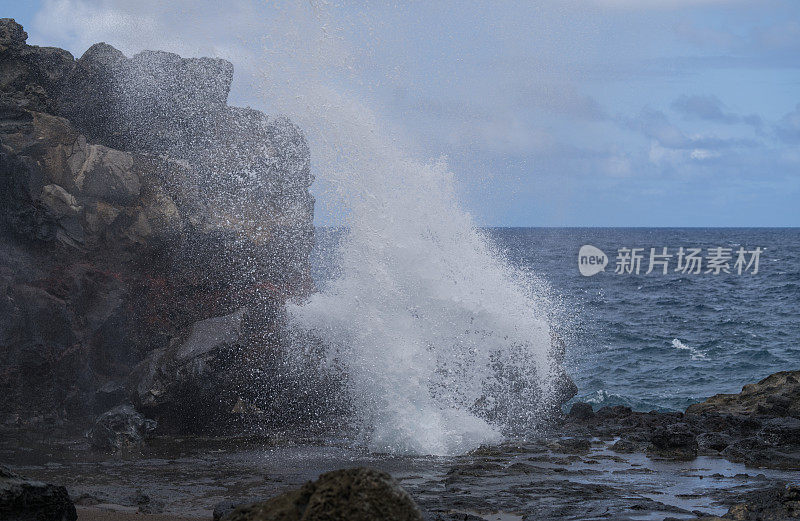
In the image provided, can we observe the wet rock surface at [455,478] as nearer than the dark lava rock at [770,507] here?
No

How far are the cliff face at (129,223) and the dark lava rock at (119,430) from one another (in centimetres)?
79

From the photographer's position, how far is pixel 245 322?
14.6m

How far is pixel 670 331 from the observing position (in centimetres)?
3188

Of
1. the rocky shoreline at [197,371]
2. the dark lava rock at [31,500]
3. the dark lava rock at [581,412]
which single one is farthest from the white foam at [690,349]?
the dark lava rock at [31,500]

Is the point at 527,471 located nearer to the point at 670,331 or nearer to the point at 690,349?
the point at 690,349

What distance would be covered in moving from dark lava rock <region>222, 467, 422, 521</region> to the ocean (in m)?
11.0

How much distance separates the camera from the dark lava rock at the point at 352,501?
14.8 feet

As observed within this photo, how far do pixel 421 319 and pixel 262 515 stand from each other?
9.60 metres

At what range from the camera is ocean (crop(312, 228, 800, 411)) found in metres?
21.2

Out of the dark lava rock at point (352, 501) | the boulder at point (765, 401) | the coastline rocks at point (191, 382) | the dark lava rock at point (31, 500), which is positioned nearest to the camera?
the dark lava rock at point (352, 501)

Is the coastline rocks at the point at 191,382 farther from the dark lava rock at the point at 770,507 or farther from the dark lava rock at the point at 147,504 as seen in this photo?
the dark lava rock at the point at 770,507

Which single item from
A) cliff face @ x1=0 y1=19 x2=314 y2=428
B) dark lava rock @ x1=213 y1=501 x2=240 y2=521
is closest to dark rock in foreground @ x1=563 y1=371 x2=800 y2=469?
cliff face @ x1=0 y1=19 x2=314 y2=428

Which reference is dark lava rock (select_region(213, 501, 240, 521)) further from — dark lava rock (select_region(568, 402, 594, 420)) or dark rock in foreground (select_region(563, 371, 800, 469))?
dark lava rock (select_region(568, 402, 594, 420))

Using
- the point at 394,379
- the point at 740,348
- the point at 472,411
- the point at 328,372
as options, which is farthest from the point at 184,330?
the point at 740,348
